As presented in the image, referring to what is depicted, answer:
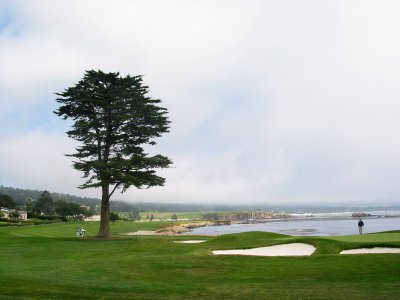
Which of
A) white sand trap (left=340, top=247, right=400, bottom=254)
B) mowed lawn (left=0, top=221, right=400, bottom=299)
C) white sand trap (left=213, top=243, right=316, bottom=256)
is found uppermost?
mowed lawn (left=0, top=221, right=400, bottom=299)

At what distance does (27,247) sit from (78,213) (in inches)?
4083

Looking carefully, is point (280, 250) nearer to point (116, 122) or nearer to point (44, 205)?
point (116, 122)

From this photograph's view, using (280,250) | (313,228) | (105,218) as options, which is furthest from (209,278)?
(313,228)

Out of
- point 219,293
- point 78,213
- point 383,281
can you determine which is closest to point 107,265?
point 219,293

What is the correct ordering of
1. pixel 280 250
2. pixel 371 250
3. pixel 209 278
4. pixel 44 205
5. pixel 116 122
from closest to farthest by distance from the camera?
pixel 209 278, pixel 371 250, pixel 280 250, pixel 116 122, pixel 44 205

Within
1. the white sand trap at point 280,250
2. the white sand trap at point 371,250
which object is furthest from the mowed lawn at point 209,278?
the white sand trap at point 280,250

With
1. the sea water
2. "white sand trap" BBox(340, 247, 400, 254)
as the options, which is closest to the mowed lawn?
"white sand trap" BBox(340, 247, 400, 254)

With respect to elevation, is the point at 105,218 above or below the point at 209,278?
above

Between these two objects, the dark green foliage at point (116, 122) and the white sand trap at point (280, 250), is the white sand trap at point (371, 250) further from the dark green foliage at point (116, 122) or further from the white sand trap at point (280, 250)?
the dark green foliage at point (116, 122)

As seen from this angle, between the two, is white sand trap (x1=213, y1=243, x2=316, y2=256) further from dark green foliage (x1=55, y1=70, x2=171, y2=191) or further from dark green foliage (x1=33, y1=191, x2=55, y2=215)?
dark green foliage (x1=33, y1=191, x2=55, y2=215)

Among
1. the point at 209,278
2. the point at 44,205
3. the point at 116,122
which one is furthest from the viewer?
the point at 44,205

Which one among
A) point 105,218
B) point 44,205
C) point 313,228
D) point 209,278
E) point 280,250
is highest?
point 44,205

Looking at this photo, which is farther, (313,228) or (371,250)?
(313,228)

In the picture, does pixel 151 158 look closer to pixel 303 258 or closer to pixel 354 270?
pixel 303 258
